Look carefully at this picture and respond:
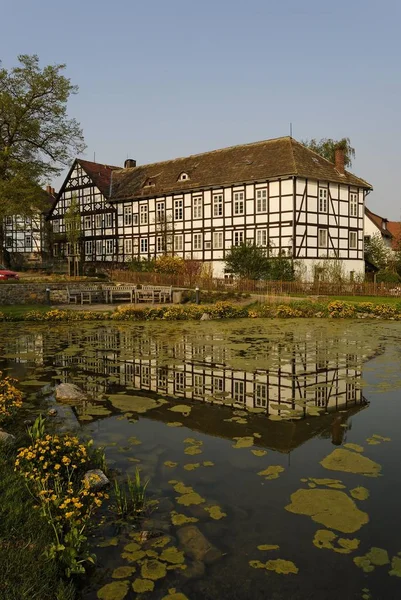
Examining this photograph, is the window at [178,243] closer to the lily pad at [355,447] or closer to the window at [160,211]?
the window at [160,211]

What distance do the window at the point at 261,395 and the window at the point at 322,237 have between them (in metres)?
30.6

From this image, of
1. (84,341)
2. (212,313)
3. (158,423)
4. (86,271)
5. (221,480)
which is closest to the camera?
(221,480)

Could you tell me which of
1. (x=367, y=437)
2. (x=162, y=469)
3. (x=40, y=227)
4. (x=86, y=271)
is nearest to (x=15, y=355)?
(x=162, y=469)

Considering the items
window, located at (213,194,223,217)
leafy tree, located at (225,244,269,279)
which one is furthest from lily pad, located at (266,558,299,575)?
window, located at (213,194,223,217)

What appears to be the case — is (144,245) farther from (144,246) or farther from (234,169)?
(234,169)

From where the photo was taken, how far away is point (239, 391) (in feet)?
31.0

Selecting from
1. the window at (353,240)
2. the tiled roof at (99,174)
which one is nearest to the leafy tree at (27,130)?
the tiled roof at (99,174)

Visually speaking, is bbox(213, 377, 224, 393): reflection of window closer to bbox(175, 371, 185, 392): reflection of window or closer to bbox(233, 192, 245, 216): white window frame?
bbox(175, 371, 185, 392): reflection of window

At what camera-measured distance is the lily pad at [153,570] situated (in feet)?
13.2

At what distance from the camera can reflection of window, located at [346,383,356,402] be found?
907cm

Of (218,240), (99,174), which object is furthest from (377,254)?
(99,174)

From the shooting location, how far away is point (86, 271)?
49625 millimetres

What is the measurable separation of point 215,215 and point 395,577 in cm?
3877

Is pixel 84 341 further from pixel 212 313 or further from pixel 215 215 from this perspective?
pixel 215 215
